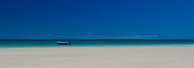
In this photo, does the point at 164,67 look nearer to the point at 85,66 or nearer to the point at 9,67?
the point at 85,66

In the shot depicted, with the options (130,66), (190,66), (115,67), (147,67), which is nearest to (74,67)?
(115,67)

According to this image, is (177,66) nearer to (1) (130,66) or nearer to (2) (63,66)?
(1) (130,66)

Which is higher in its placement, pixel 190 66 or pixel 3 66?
pixel 3 66

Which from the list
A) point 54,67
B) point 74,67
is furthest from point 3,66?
point 74,67

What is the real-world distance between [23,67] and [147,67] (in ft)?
11.8

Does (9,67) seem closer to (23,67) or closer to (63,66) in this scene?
(23,67)

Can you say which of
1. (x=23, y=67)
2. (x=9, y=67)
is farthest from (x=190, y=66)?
(x=9, y=67)

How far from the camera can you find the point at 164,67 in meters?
5.88

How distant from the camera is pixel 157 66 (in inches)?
238

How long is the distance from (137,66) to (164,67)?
768 mm

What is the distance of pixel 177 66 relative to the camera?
6.04 meters

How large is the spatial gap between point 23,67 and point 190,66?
491 cm

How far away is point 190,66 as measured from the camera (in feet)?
19.7

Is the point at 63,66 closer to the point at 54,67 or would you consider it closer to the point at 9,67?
the point at 54,67
